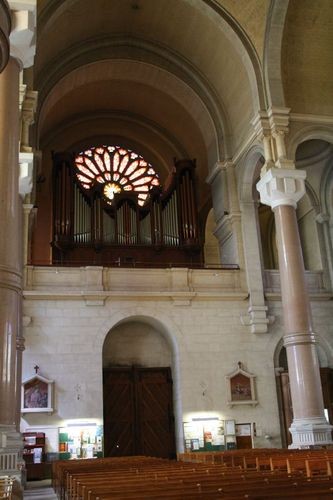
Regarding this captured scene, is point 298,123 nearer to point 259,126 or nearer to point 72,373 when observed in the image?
point 259,126

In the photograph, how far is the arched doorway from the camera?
1905 cm

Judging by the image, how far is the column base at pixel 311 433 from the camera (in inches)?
579

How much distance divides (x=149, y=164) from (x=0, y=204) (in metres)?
19.0

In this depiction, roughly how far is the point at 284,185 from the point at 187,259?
583 cm

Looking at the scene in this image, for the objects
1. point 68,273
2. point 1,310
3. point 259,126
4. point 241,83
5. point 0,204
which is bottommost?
point 1,310

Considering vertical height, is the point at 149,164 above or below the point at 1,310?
above

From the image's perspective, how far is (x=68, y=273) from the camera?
19078 mm

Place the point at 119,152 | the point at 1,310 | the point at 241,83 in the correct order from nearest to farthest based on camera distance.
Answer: the point at 1,310, the point at 241,83, the point at 119,152

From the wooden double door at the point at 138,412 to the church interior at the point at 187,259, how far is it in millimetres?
47

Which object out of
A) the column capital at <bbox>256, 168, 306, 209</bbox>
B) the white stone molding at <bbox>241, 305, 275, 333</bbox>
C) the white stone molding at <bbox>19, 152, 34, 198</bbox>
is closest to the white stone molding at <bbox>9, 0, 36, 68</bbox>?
the white stone molding at <bbox>19, 152, 34, 198</bbox>

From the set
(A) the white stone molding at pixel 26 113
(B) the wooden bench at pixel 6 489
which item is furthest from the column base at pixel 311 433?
(B) the wooden bench at pixel 6 489

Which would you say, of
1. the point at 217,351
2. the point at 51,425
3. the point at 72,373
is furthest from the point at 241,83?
the point at 51,425

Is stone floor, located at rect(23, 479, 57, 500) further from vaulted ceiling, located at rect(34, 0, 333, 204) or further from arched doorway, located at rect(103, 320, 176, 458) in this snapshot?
vaulted ceiling, located at rect(34, 0, 333, 204)

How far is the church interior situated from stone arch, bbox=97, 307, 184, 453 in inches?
2.6
